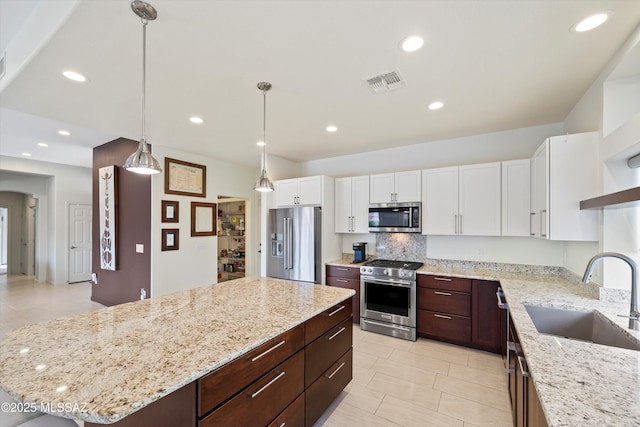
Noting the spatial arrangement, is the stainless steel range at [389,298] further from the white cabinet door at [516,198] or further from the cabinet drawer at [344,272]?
the white cabinet door at [516,198]

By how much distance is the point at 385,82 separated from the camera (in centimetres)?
227

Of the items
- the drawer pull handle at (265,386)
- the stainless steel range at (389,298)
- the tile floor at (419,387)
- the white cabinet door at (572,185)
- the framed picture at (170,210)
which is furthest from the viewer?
the framed picture at (170,210)

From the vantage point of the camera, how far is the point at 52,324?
1.51 metres

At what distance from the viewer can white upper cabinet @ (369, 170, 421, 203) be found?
148 inches

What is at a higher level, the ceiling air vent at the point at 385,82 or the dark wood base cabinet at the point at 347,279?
the ceiling air vent at the point at 385,82

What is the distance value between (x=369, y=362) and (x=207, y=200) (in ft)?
12.4

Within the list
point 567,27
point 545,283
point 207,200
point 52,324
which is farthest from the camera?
point 207,200

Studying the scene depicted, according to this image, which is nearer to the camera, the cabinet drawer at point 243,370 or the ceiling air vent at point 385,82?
the cabinet drawer at point 243,370

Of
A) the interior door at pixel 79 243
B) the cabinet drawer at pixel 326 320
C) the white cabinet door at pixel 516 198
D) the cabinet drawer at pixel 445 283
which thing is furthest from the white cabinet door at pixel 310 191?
A: the interior door at pixel 79 243

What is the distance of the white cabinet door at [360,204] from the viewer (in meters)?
4.11

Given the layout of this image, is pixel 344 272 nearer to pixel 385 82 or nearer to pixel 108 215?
pixel 385 82

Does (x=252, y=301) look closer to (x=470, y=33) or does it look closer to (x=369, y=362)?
(x=369, y=362)

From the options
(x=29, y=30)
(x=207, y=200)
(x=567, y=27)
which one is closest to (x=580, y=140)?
(x=567, y=27)

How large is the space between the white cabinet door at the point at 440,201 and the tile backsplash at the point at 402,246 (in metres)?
0.39
